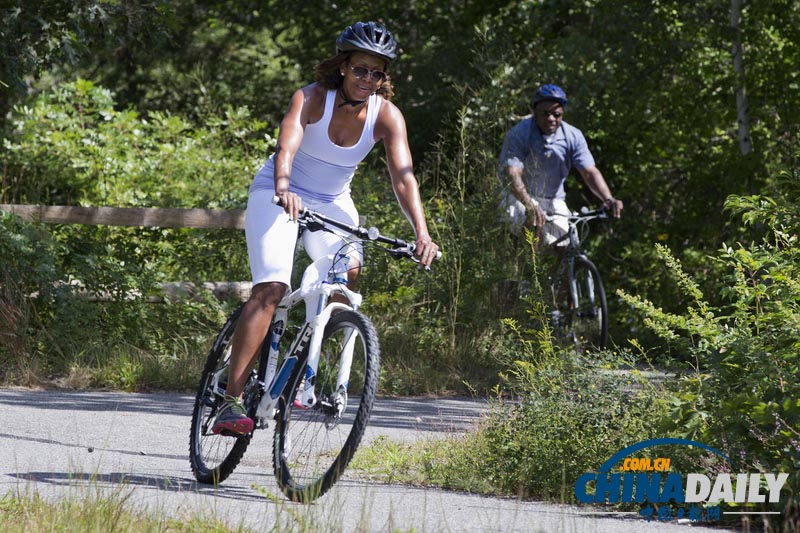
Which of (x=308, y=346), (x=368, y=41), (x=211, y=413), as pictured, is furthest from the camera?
(x=211, y=413)

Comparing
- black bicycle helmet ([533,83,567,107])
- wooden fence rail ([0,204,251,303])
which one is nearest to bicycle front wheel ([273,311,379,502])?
wooden fence rail ([0,204,251,303])

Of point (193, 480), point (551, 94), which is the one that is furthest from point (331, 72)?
point (551, 94)

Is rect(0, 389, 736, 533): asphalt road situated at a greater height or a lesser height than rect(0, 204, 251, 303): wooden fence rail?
lesser

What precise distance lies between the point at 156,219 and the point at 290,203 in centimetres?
475

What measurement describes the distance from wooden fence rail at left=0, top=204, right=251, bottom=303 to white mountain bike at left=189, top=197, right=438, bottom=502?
168 inches

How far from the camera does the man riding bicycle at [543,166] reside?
10.0 meters

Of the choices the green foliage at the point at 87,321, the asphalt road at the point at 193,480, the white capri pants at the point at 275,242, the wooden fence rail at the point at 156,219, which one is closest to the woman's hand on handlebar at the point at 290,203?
the white capri pants at the point at 275,242

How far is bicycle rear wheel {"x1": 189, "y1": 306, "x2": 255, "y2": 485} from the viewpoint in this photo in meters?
5.88

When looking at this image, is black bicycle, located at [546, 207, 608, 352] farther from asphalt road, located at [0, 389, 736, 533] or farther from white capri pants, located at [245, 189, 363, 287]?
white capri pants, located at [245, 189, 363, 287]

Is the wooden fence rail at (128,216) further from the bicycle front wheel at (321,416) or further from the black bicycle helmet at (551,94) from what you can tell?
the bicycle front wheel at (321,416)

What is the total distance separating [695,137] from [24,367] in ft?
26.0

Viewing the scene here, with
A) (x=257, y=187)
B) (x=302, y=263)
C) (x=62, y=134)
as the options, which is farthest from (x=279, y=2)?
(x=257, y=187)

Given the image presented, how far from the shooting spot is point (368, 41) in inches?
224

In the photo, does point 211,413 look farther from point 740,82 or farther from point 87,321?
point 740,82
